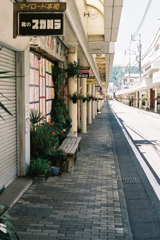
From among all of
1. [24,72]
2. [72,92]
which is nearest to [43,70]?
[24,72]

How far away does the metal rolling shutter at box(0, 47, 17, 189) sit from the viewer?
5812 mm

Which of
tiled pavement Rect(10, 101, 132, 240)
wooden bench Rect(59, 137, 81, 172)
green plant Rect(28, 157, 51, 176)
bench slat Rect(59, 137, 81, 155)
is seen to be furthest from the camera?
bench slat Rect(59, 137, 81, 155)

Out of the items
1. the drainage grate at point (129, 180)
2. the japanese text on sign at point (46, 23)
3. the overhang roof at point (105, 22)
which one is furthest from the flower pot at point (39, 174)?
the overhang roof at point (105, 22)

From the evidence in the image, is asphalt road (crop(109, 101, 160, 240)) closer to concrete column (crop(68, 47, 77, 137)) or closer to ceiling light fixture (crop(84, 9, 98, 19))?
concrete column (crop(68, 47, 77, 137))

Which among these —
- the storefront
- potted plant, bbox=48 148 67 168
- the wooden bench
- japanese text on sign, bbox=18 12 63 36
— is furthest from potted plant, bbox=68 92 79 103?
japanese text on sign, bbox=18 12 63 36

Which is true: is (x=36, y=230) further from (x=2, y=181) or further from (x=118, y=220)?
(x=2, y=181)

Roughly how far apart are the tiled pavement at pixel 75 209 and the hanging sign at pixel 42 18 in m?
3.15

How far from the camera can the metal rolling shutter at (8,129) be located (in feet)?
19.1

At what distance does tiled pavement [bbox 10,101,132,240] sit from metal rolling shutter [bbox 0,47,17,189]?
633mm

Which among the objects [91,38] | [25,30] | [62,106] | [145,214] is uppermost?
[91,38]

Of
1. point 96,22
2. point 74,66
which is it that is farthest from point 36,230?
point 96,22

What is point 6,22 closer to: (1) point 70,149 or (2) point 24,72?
(2) point 24,72

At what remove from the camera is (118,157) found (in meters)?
10.2

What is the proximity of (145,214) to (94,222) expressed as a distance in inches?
44.9
